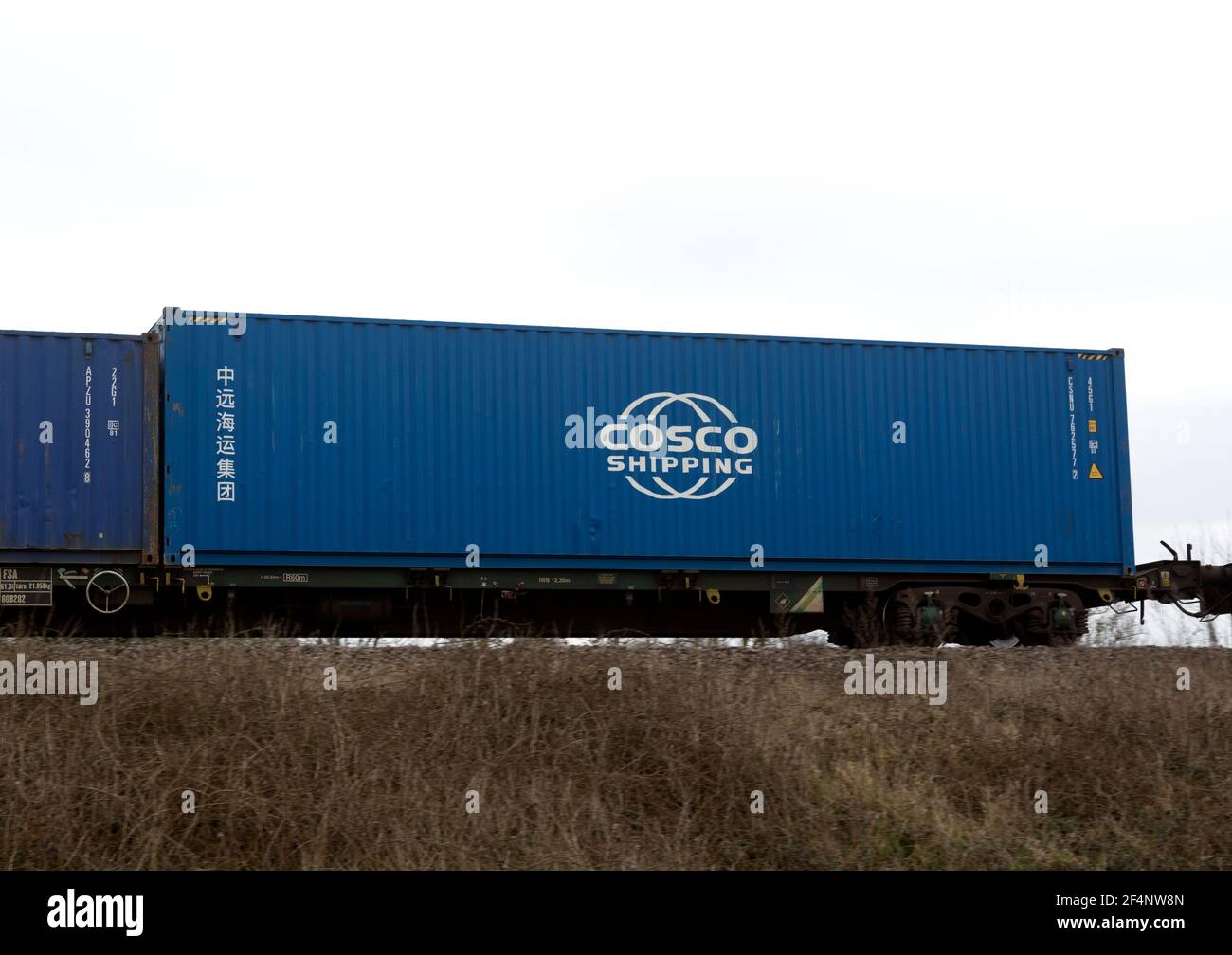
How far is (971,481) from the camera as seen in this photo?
14258mm

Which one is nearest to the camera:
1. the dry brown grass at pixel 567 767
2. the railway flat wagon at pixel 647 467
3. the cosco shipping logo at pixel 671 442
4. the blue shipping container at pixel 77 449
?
the dry brown grass at pixel 567 767

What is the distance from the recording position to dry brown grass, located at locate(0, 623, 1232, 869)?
6574 mm

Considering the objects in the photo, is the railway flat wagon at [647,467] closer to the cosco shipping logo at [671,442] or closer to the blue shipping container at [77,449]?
the cosco shipping logo at [671,442]

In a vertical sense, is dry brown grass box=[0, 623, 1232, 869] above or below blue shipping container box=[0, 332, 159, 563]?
below

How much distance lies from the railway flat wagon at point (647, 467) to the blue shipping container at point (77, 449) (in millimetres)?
276

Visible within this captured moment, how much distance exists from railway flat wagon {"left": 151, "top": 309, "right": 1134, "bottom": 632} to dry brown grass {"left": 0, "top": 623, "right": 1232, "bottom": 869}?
13.2 feet

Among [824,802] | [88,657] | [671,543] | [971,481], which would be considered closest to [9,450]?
[88,657]

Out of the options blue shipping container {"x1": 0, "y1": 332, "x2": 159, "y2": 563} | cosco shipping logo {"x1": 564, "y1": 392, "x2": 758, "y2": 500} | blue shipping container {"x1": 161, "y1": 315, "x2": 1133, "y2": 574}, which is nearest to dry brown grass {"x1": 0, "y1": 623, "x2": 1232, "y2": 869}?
blue shipping container {"x1": 0, "y1": 332, "x2": 159, "y2": 563}

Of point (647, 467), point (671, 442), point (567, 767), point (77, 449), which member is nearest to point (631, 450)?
point (647, 467)

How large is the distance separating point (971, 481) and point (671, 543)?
3.62 metres

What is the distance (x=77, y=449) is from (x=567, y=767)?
291 inches

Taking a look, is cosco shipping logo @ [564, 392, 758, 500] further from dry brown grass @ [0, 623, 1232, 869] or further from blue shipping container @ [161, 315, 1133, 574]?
dry brown grass @ [0, 623, 1232, 869]

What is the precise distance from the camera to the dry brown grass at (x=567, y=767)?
657 cm

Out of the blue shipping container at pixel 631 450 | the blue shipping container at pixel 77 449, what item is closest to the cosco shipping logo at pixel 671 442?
the blue shipping container at pixel 631 450
